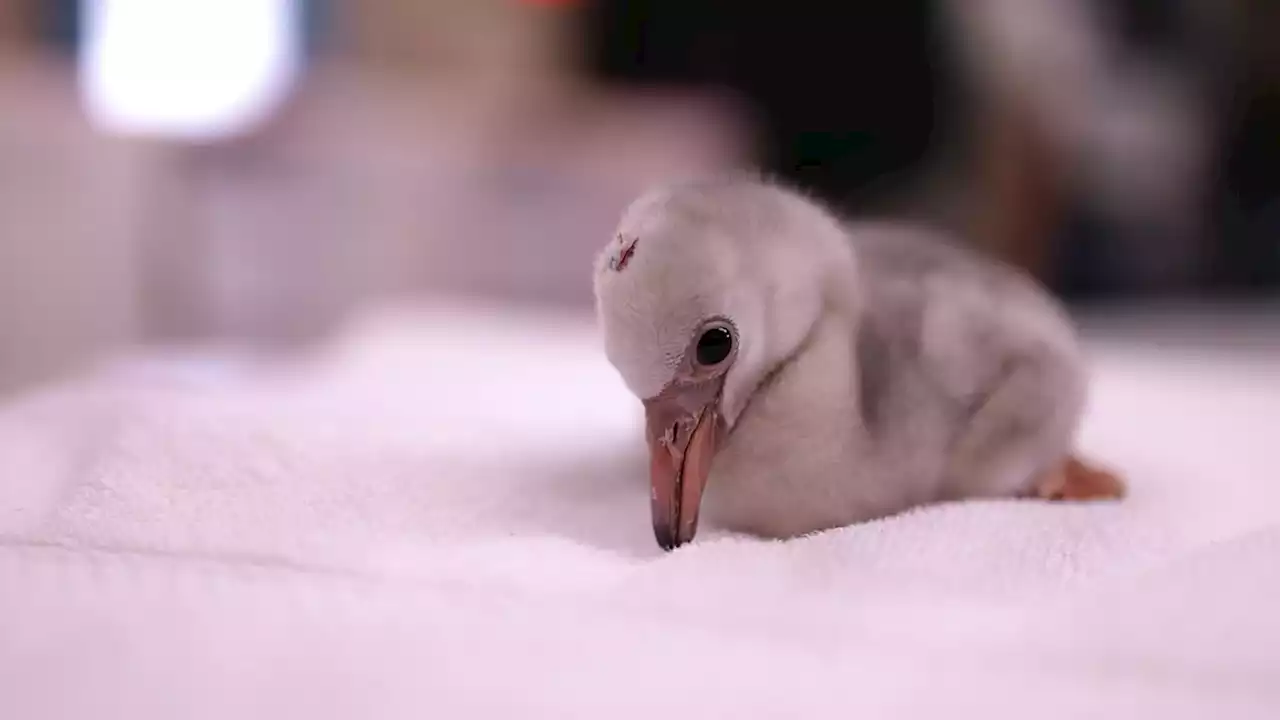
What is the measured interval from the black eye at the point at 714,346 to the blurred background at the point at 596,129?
1.68 metres

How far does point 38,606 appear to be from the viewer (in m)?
0.57

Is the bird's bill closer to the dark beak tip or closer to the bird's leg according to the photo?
the dark beak tip

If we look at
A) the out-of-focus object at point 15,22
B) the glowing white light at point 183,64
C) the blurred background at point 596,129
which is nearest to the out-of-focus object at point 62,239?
the blurred background at point 596,129

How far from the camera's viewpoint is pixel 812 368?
752mm

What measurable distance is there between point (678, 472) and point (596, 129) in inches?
78.3

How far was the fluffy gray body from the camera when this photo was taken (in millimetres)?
676

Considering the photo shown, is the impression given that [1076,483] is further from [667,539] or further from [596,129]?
[596,129]

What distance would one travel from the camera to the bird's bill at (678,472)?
0.71 meters

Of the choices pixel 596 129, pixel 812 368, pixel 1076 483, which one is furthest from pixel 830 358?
pixel 596 129

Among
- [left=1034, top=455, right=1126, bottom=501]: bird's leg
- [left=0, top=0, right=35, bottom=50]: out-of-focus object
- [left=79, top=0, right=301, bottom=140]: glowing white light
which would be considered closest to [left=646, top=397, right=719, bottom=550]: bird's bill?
[left=1034, top=455, right=1126, bottom=501]: bird's leg

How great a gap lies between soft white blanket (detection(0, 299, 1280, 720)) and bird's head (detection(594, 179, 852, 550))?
64mm

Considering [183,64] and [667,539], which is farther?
[183,64]

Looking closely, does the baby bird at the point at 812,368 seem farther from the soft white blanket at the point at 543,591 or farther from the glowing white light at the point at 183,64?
the glowing white light at the point at 183,64

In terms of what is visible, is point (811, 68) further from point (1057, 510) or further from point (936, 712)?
point (936, 712)
